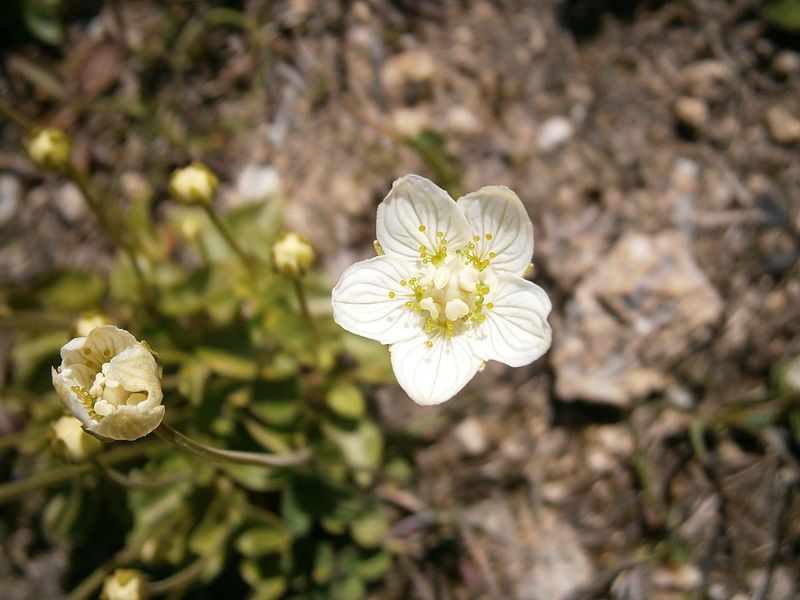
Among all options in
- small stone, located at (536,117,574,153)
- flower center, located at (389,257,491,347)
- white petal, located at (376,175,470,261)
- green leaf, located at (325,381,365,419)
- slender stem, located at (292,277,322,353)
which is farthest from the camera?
small stone, located at (536,117,574,153)

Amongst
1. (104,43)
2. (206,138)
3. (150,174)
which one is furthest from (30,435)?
(104,43)

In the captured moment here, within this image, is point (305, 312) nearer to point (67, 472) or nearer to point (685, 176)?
point (67, 472)

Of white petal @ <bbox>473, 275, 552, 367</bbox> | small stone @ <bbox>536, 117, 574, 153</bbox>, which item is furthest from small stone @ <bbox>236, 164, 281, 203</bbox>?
white petal @ <bbox>473, 275, 552, 367</bbox>

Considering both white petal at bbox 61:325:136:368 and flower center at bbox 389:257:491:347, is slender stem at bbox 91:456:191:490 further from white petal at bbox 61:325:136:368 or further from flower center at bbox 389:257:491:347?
flower center at bbox 389:257:491:347

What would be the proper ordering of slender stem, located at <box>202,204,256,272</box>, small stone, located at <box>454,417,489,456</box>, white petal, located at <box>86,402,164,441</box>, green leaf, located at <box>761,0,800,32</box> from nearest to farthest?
1. white petal, located at <box>86,402,164,441</box>
2. slender stem, located at <box>202,204,256,272</box>
3. small stone, located at <box>454,417,489,456</box>
4. green leaf, located at <box>761,0,800,32</box>

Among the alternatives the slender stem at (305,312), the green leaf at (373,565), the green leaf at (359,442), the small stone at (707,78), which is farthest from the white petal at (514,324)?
the small stone at (707,78)

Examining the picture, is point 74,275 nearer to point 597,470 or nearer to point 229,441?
point 229,441

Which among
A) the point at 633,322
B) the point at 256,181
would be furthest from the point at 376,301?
the point at 256,181
